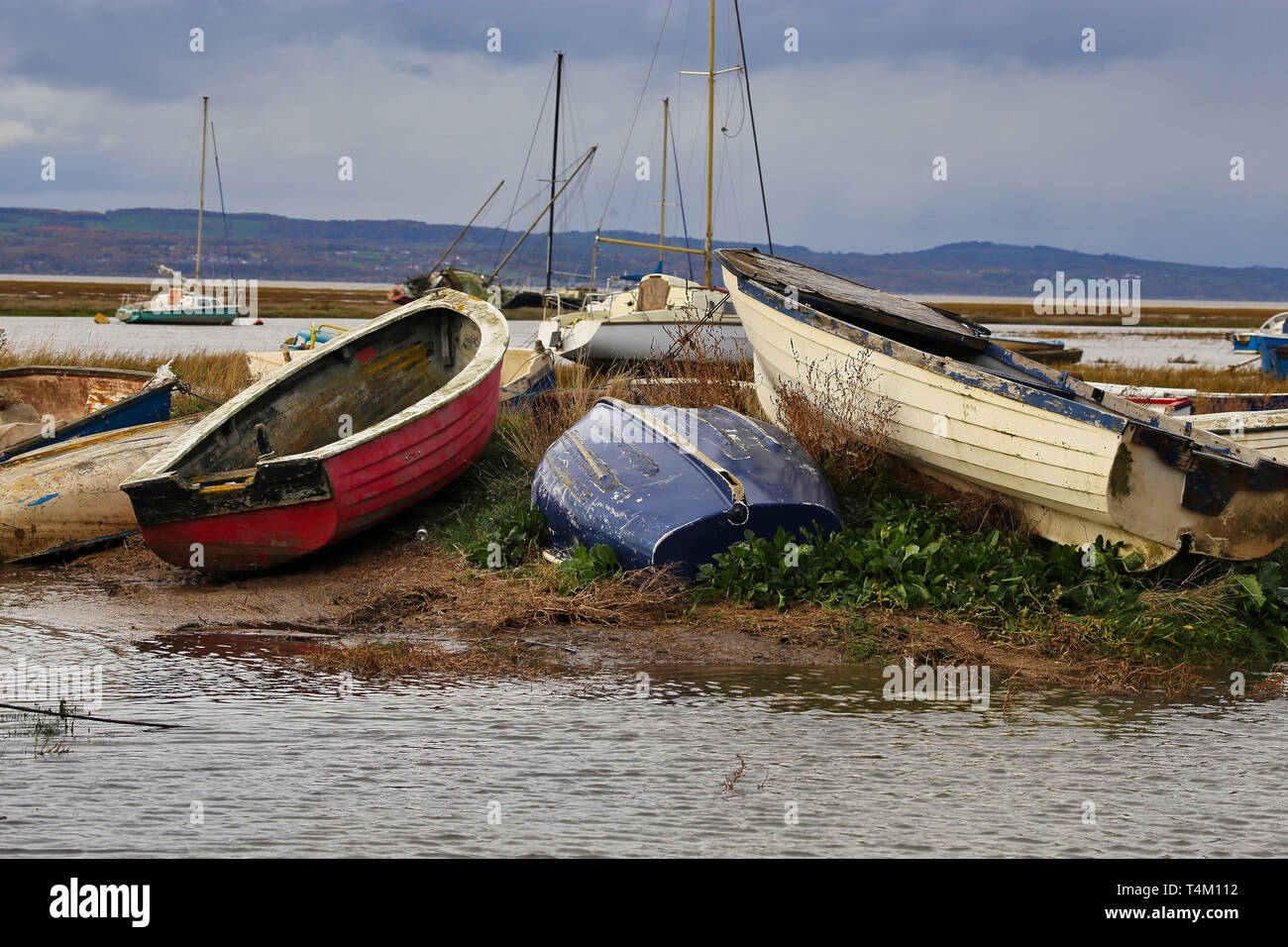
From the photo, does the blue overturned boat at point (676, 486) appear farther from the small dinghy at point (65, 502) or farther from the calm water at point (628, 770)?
the small dinghy at point (65, 502)

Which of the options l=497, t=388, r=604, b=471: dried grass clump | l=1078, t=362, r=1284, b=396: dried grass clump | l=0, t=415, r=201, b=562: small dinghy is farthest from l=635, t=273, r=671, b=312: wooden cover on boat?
l=0, t=415, r=201, b=562: small dinghy

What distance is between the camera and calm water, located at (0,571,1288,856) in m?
4.76

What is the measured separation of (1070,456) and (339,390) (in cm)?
669

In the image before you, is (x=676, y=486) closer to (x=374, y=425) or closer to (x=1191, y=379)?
(x=374, y=425)

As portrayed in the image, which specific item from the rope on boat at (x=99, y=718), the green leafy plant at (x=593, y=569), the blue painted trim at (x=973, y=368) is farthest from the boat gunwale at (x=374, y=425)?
the rope on boat at (x=99, y=718)

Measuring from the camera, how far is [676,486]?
26.3 feet

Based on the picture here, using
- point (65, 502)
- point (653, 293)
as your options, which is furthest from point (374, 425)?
point (653, 293)

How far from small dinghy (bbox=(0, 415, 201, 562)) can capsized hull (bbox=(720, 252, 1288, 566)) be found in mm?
5553

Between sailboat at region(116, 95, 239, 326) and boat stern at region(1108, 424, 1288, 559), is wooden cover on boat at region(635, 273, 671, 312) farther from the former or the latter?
sailboat at region(116, 95, 239, 326)

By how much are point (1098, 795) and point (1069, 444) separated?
10.5 ft
